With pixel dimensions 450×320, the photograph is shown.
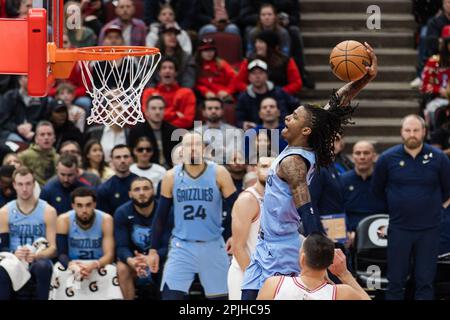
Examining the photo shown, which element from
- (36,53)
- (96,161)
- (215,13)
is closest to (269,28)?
(215,13)

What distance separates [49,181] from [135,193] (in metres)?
1.07

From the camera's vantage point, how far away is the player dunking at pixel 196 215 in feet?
34.1

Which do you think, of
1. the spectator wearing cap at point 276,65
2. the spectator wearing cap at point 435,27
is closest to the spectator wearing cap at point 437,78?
the spectator wearing cap at point 435,27

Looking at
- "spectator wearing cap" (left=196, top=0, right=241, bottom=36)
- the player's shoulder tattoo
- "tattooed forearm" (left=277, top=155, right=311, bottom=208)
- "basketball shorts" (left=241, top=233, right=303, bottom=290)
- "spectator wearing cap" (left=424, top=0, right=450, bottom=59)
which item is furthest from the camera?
"spectator wearing cap" (left=196, top=0, right=241, bottom=36)

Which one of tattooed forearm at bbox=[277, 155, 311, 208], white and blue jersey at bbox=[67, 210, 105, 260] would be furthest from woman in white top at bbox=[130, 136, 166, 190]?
tattooed forearm at bbox=[277, 155, 311, 208]

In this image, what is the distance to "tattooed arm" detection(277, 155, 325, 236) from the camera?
721 cm

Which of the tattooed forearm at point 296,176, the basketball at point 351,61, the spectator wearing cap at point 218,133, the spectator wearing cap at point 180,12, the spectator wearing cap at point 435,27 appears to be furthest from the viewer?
the spectator wearing cap at point 180,12

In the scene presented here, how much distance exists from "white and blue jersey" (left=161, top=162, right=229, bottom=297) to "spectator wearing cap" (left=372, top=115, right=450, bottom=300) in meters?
1.62

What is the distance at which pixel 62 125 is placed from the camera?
1258 cm

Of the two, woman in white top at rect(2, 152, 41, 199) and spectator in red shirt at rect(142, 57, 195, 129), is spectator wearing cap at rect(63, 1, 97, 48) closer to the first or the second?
spectator in red shirt at rect(142, 57, 195, 129)

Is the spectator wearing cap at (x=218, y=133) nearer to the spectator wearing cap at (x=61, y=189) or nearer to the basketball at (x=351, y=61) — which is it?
the spectator wearing cap at (x=61, y=189)

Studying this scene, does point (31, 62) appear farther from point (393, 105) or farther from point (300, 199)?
point (393, 105)

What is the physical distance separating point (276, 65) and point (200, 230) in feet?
11.5

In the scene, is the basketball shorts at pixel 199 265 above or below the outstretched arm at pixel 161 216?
below
